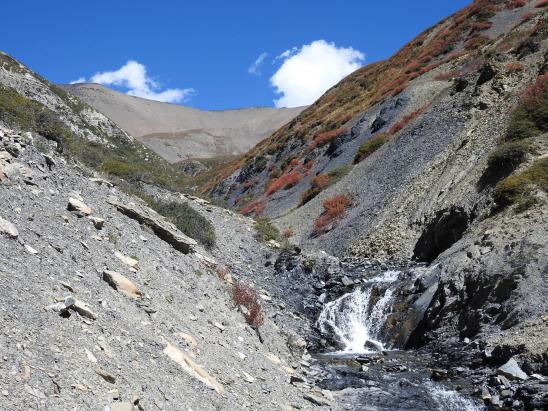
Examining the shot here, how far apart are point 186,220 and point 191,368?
41.0 ft

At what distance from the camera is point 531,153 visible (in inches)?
869

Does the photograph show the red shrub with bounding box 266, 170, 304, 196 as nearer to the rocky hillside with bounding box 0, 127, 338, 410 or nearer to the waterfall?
the waterfall

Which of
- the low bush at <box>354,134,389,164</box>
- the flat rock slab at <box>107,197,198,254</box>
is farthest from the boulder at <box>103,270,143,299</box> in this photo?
the low bush at <box>354,134,389,164</box>

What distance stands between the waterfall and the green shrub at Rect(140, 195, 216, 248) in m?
5.75

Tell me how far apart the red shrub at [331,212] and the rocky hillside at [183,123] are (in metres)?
106

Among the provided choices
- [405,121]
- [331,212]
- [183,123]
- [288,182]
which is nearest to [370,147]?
[405,121]

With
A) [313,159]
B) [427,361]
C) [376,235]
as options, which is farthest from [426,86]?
[427,361]

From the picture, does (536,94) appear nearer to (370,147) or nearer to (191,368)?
(370,147)

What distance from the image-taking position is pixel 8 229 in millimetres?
9445

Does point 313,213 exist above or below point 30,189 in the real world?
above

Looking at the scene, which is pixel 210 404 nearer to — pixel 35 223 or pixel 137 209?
pixel 35 223

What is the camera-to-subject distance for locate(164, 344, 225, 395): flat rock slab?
29.3ft

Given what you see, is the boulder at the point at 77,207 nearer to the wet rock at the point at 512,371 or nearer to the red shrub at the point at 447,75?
the wet rock at the point at 512,371

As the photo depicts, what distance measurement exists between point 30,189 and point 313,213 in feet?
79.9
